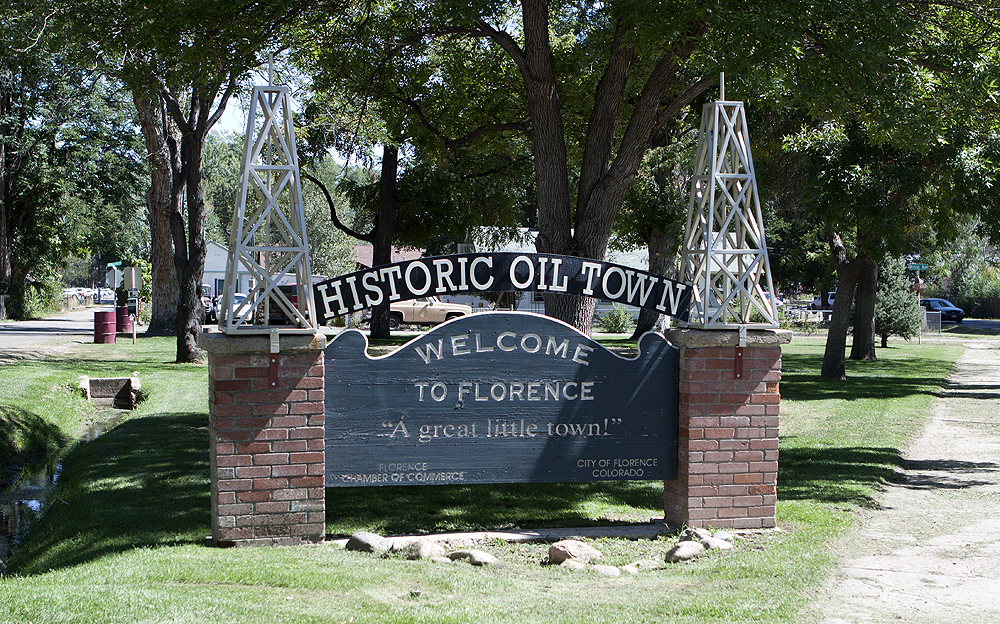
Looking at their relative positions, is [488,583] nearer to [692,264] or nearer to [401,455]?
[401,455]

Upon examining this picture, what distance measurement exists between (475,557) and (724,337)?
2425mm

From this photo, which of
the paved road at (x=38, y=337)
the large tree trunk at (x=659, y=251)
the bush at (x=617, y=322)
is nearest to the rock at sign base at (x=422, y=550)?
the paved road at (x=38, y=337)

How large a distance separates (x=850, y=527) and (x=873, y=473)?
9.13ft

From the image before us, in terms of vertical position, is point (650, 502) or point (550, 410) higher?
point (550, 410)

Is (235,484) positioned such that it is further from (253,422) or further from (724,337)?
(724,337)

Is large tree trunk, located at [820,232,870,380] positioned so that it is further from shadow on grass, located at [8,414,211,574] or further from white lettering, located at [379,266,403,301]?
white lettering, located at [379,266,403,301]

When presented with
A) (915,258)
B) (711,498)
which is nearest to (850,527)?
(711,498)

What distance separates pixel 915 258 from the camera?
42.1 meters

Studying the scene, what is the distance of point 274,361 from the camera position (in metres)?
6.07

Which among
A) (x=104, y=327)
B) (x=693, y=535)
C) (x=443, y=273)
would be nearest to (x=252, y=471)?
(x=443, y=273)

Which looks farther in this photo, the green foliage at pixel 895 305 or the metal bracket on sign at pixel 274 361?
the green foliage at pixel 895 305

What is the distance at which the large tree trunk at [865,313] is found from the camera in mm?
21844

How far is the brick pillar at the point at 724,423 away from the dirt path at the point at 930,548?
87 centimetres

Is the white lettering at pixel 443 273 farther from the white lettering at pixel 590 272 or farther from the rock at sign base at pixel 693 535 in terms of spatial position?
the rock at sign base at pixel 693 535
